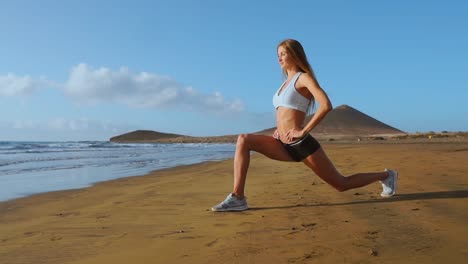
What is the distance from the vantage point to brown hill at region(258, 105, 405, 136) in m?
56.8

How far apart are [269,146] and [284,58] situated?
80 centimetres

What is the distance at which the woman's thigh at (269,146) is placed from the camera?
399 centimetres

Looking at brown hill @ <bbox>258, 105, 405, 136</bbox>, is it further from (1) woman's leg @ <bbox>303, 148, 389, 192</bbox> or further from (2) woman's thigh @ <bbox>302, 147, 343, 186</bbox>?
(2) woman's thigh @ <bbox>302, 147, 343, 186</bbox>

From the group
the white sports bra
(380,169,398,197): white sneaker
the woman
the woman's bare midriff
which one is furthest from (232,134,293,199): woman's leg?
(380,169,398,197): white sneaker

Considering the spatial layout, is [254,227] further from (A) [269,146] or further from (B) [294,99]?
(B) [294,99]

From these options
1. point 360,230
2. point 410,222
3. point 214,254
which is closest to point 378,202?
point 410,222

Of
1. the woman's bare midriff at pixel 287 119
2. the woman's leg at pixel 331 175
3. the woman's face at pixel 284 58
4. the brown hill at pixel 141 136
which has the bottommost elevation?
the woman's leg at pixel 331 175

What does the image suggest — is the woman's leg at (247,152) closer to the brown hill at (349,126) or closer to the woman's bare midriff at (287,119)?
the woman's bare midriff at (287,119)

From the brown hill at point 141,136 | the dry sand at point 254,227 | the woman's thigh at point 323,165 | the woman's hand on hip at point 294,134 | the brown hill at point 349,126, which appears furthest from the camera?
the brown hill at point 141,136

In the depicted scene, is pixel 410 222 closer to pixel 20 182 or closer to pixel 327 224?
pixel 327 224

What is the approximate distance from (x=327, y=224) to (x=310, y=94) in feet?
4.15

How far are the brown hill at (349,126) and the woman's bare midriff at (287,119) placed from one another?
165 ft

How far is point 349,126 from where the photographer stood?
60.2 metres

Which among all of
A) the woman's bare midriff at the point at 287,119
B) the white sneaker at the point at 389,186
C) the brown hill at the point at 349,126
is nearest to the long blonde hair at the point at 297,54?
the woman's bare midriff at the point at 287,119
